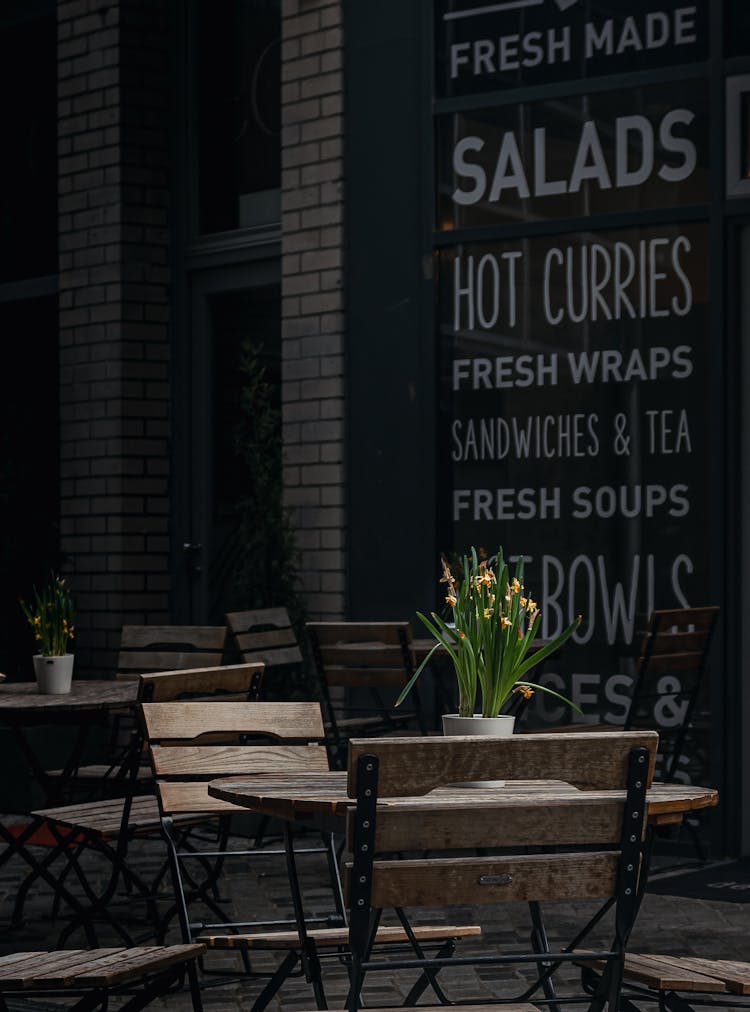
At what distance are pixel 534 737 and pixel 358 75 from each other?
5809 millimetres

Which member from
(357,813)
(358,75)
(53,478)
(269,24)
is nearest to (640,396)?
(358,75)

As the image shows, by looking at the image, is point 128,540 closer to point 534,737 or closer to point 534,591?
point 534,591

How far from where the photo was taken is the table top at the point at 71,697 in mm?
6156

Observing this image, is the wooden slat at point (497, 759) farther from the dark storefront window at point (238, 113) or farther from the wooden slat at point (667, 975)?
the dark storefront window at point (238, 113)

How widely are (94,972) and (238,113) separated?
689 centimetres

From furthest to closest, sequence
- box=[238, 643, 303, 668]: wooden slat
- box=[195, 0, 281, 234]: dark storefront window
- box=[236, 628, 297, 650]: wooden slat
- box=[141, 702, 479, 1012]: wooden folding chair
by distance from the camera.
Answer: box=[195, 0, 281, 234]: dark storefront window → box=[238, 643, 303, 668]: wooden slat → box=[236, 628, 297, 650]: wooden slat → box=[141, 702, 479, 1012]: wooden folding chair

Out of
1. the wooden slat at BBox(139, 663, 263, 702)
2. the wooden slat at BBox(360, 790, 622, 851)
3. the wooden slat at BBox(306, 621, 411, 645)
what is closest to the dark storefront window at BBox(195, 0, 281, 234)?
the wooden slat at BBox(306, 621, 411, 645)

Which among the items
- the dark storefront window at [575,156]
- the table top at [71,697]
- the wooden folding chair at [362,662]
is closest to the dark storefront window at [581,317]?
the dark storefront window at [575,156]

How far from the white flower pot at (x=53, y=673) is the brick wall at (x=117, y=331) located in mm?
3089

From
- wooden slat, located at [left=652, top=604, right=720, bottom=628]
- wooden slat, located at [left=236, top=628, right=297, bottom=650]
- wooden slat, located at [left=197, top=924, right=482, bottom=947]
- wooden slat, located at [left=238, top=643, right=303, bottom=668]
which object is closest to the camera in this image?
wooden slat, located at [left=197, top=924, right=482, bottom=947]

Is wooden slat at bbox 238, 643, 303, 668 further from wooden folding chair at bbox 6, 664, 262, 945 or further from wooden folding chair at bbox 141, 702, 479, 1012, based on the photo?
wooden folding chair at bbox 141, 702, 479, 1012

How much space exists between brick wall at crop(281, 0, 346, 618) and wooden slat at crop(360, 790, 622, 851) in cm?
535

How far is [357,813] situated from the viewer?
10.6 ft

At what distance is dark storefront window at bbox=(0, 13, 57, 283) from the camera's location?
1072 cm
